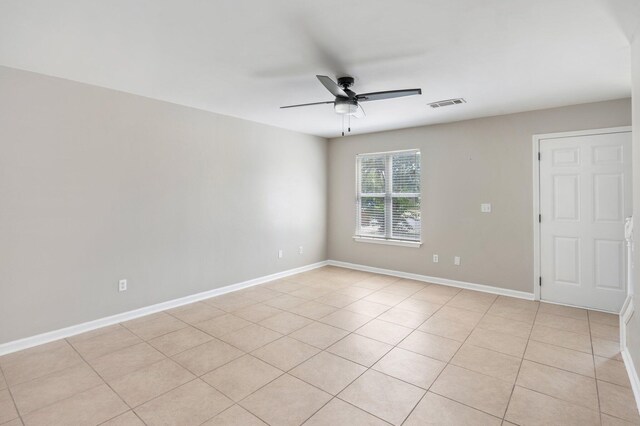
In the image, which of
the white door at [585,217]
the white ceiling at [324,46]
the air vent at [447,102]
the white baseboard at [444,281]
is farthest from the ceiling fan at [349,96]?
the white baseboard at [444,281]

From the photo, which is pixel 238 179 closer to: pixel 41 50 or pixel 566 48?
pixel 41 50

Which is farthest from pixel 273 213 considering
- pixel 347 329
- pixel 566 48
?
pixel 566 48

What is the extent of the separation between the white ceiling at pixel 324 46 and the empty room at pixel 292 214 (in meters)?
0.02

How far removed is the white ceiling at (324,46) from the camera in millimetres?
1983

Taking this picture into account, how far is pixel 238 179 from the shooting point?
4691 mm

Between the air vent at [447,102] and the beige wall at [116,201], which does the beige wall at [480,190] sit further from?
the beige wall at [116,201]

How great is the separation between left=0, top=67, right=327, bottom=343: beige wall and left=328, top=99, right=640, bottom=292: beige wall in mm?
2490

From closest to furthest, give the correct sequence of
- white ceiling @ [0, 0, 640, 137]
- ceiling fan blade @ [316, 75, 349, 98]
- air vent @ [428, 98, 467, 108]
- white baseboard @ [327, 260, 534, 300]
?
white ceiling @ [0, 0, 640, 137]
ceiling fan blade @ [316, 75, 349, 98]
air vent @ [428, 98, 467, 108]
white baseboard @ [327, 260, 534, 300]

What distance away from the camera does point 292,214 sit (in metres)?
5.61

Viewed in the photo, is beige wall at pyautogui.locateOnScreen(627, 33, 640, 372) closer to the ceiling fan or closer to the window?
the ceiling fan

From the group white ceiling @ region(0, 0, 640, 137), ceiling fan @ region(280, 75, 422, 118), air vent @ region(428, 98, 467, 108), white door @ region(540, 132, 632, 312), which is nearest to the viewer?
white ceiling @ region(0, 0, 640, 137)

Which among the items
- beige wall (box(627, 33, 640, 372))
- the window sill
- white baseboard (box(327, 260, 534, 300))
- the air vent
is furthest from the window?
beige wall (box(627, 33, 640, 372))

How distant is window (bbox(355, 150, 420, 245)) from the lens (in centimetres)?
533

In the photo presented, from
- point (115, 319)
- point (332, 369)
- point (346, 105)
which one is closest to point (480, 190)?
point (346, 105)
